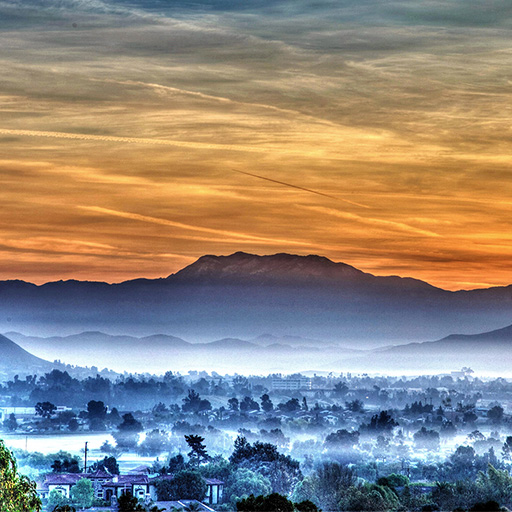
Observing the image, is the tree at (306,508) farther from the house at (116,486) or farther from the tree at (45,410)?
the tree at (45,410)

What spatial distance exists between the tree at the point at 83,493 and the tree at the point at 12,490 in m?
28.0

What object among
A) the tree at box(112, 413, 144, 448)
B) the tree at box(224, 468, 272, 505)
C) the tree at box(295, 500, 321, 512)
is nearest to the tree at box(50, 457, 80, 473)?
the tree at box(224, 468, 272, 505)

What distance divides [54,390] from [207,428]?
6178cm

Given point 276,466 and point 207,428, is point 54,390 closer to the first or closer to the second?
point 207,428

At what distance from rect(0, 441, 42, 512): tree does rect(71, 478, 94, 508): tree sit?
28017 millimetres

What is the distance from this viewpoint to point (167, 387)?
18600 centimetres

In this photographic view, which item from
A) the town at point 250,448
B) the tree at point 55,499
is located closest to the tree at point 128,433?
the town at point 250,448

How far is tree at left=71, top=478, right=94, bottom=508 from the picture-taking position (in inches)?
2015

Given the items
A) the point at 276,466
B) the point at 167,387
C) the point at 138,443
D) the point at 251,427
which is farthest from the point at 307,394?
the point at 276,466

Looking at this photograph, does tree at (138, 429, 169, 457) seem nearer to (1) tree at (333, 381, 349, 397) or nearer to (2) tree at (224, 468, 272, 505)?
(2) tree at (224, 468, 272, 505)

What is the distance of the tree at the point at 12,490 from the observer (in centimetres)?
2188

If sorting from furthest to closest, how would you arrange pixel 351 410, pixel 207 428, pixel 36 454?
1. pixel 351 410
2. pixel 207 428
3. pixel 36 454

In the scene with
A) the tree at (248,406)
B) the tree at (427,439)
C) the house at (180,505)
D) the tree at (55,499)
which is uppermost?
the house at (180,505)

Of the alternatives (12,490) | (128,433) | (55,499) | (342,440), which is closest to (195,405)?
(128,433)
